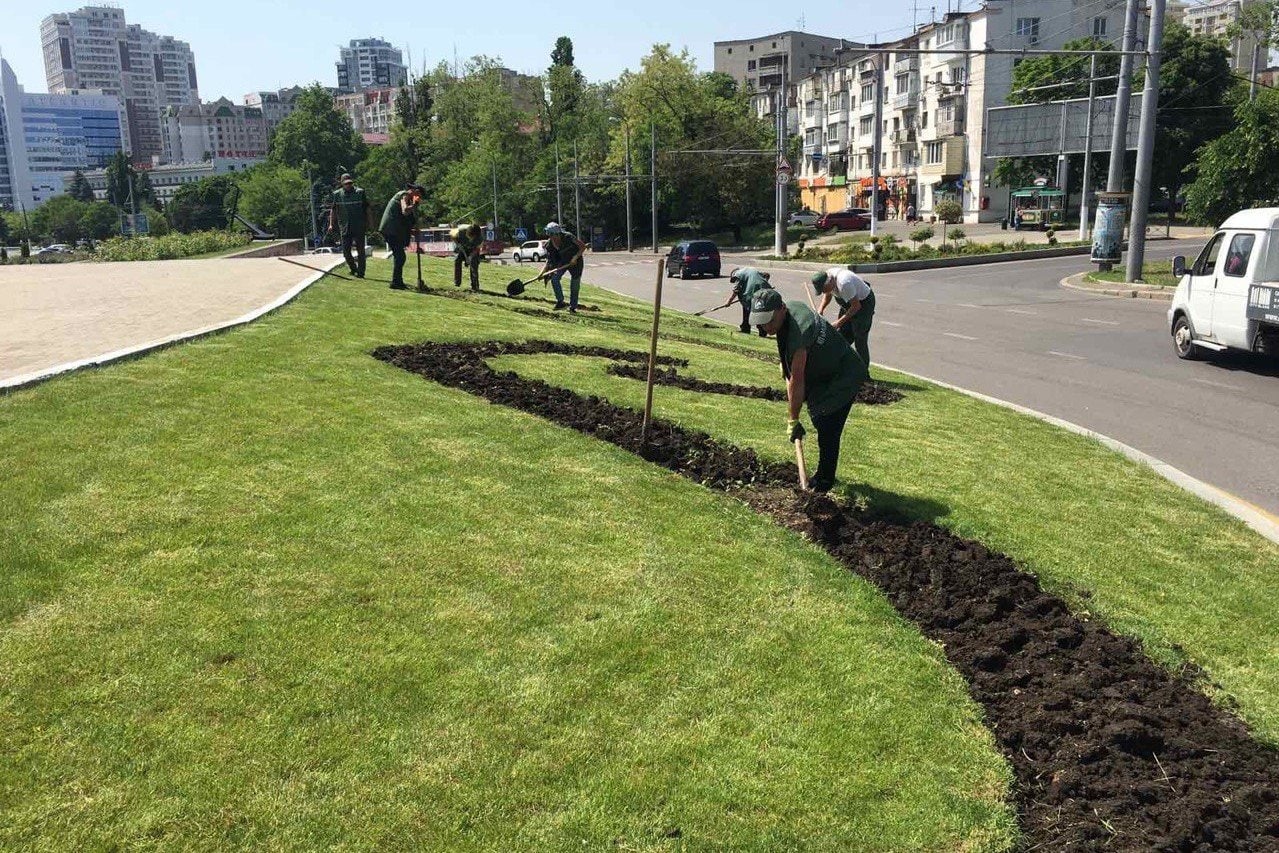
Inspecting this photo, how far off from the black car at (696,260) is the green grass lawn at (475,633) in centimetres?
3066

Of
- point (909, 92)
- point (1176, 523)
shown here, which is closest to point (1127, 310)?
point (1176, 523)

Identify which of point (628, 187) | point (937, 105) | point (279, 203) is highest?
point (937, 105)

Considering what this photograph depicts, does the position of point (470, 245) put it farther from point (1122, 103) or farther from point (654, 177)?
point (654, 177)

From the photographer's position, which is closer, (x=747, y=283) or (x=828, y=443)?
(x=828, y=443)

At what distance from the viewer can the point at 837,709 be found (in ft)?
13.5

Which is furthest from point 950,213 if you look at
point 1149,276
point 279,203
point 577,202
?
point 279,203

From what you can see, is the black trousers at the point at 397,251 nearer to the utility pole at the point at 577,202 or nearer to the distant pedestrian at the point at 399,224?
the distant pedestrian at the point at 399,224

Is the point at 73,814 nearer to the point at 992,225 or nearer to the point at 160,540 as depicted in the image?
the point at 160,540

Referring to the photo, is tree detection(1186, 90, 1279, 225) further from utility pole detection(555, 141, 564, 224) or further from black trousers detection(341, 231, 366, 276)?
utility pole detection(555, 141, 564, 224)

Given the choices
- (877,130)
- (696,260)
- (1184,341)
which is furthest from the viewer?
(877,130)

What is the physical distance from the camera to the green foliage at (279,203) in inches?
4518

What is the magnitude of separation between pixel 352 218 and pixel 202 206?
130129mm

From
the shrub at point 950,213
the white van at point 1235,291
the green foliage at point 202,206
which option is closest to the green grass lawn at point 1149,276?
the white van at point 1235,291

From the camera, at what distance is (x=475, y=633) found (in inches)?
173
